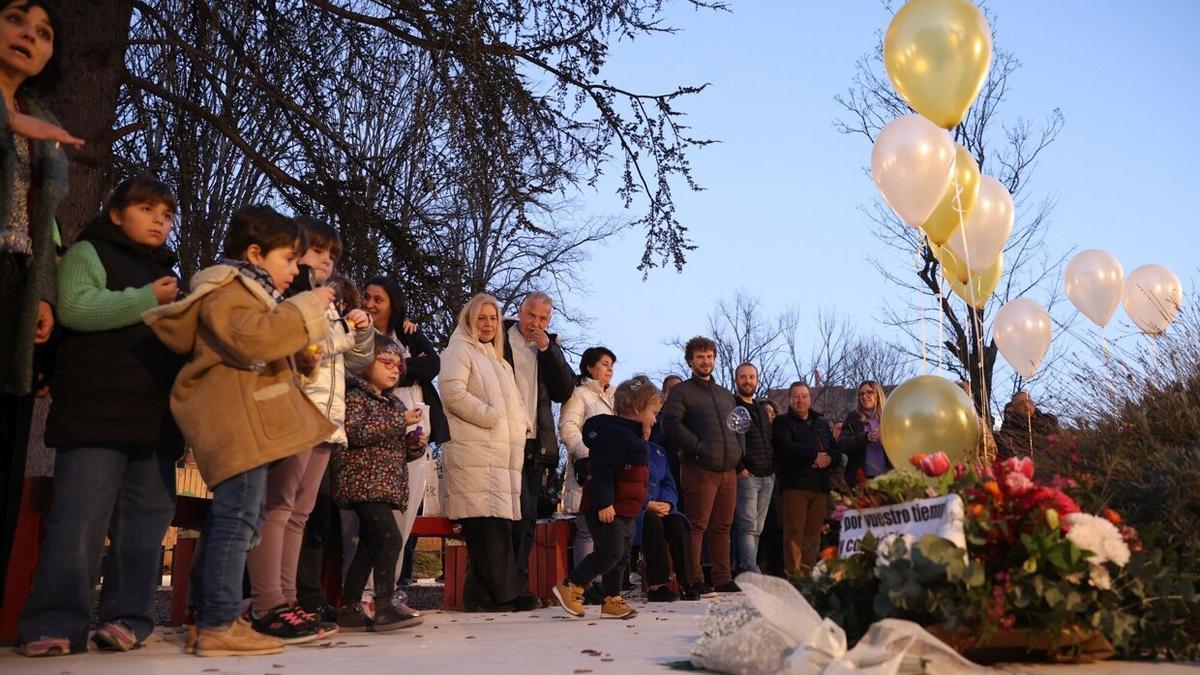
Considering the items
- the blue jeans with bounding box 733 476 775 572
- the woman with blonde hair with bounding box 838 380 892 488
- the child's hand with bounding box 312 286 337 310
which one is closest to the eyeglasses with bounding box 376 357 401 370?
the child's hand with bounding box 312 286 337 310

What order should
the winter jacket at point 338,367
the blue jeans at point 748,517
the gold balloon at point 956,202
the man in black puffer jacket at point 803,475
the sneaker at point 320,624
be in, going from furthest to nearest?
1. the blue jeans at point 748,517
2. the man in black puffer jacket at point 803,475
3. the gold balloon at point 956,202
4. the winter jacket at point 338,367
5. the sneaker at point 320,624

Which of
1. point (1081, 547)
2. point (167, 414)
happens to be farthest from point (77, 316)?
point (1081, 547)

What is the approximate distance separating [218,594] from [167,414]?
34.1 inches

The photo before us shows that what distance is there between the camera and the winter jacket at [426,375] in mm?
8008

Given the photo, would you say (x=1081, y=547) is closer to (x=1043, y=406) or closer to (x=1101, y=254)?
(x=1043, y=406)

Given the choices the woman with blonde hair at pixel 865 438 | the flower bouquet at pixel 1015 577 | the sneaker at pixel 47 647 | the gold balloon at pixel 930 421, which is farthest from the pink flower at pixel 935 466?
the woman with blonde hair at pixel 865 438

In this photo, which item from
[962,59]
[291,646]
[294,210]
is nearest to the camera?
[291,646]

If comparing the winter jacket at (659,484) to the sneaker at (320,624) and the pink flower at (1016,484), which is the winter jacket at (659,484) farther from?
the pink flower at (1016,484)

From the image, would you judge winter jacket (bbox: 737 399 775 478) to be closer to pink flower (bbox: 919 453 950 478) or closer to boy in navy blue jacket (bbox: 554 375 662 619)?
boy in navy blue jacket (bbox: 554 375 662 619)

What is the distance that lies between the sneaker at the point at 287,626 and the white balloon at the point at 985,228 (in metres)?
5.66

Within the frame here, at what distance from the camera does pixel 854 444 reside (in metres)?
11.6

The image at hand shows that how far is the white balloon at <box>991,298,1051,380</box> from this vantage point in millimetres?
11773

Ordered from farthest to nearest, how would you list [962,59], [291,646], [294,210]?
1. [294,210]
2. [962,59]
3. [291,646]

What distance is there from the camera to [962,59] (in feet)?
26.6
